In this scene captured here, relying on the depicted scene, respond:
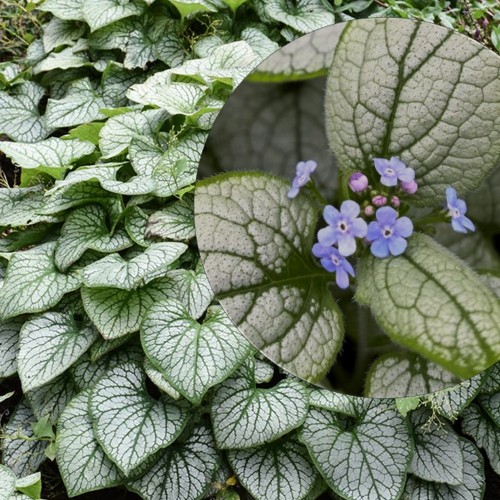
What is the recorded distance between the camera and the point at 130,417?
2.19 m

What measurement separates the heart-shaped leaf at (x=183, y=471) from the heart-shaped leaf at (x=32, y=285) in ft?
1.94

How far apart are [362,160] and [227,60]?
1.69 m

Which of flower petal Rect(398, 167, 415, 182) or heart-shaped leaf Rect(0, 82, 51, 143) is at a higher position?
flower petal Rect(398, 167, 415, 182)

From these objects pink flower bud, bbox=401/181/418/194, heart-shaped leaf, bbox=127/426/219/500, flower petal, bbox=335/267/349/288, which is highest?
pink flower bud, bbox=401/181/418/194

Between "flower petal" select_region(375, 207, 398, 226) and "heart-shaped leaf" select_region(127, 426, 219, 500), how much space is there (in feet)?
3.74

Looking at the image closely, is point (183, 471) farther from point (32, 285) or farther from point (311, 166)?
point (311, 166)

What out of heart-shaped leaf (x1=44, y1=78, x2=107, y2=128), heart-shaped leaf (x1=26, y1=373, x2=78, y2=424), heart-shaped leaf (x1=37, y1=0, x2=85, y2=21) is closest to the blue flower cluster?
heart-shaped leaf (x1=26, y1=373, x2=78, y2=424)

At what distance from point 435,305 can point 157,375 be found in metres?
1.11

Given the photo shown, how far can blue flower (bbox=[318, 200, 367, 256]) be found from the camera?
1.36m

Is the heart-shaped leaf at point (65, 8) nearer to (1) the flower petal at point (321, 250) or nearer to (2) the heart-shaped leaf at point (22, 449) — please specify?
(2) the heart-shaped leaf at point (22, 449)

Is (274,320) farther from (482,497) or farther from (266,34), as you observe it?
(266,34)

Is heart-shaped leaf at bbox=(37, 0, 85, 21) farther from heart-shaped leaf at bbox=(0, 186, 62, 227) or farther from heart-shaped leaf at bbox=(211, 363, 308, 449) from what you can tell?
heart-shaped leaf at bbox=(211, 363, 308, 449)

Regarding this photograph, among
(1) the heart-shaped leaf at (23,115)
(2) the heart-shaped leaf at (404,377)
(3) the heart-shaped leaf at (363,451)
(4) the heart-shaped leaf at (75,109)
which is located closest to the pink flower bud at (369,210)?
(2) the heart-shaped leaf at (404,377)

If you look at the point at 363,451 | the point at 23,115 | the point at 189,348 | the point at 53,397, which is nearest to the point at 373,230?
the point at 189,348
